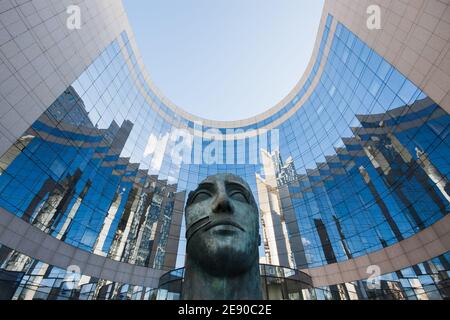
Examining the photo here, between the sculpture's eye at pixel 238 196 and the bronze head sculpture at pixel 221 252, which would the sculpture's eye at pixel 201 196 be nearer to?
the bronze head sculpture at pixel 221 252

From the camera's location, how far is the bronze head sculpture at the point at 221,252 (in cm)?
321

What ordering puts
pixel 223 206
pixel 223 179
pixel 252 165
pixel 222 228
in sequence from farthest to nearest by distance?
pixel 252 165 < pixel 223 179 < pixel 223 206 < pixel 222 228

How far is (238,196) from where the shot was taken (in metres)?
4.20

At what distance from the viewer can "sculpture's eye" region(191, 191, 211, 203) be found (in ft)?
13.5

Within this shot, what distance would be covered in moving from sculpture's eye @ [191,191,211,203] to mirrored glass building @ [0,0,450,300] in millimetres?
14674

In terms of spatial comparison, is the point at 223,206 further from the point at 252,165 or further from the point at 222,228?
the point at 252,165

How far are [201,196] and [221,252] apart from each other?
4.04 feet

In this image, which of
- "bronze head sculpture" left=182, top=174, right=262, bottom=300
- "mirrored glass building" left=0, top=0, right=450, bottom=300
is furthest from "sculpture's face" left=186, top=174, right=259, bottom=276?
"mirrored glass building" left=0, top=0, right=450, bottom=300

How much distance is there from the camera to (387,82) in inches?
779

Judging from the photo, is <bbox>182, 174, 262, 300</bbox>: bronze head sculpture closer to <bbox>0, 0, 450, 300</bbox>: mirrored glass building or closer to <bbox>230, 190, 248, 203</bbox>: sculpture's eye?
<bbox>230, 190, 248, 203</bbox>: sculpture's eye

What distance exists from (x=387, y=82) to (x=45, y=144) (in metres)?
28.8

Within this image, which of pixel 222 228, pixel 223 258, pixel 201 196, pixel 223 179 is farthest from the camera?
pixel 223 179

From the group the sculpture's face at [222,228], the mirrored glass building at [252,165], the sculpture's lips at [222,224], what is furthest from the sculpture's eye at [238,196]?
the mirrored glass building at [252,165]

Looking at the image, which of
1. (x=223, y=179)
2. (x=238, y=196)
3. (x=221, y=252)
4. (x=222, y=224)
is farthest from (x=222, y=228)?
(x=223, y=179)
